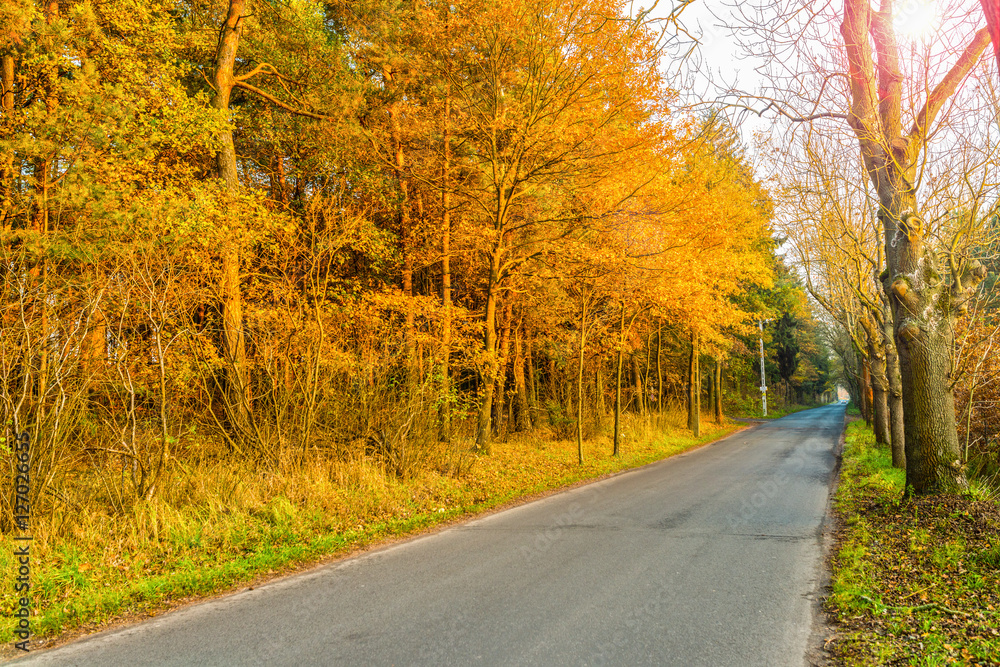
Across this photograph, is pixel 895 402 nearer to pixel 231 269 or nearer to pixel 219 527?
pixel 219 527

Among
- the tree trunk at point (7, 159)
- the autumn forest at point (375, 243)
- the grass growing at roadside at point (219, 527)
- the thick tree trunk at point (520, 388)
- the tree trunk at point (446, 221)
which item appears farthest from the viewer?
the thick tree trunk at point (520, 388)

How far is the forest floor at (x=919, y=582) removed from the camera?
3.77 metres

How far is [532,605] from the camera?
4.64m

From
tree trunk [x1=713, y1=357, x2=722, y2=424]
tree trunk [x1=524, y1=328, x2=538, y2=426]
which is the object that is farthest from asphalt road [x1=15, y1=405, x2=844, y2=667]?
tree trunk [x1=713, y1=357, x2=722, y2=424]

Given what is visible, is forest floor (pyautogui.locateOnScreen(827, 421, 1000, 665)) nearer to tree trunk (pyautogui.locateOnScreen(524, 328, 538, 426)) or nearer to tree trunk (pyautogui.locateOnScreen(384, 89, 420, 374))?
tree trunk (pyautogui.locateOnScreen(384, 89, 420, 374))

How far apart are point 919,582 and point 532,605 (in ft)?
11.6

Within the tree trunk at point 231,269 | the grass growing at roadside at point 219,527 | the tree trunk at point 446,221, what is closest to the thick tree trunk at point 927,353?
the grass growing at roadside at point 219,527

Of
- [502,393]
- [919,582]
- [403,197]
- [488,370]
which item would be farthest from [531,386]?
[919,582]

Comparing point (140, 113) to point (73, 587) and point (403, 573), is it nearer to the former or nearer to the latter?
point (73, 587)

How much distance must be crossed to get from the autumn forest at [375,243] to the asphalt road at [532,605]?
0.94 metres

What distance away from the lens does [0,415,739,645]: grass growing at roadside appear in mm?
4828

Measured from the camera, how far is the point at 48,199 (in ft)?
24.9

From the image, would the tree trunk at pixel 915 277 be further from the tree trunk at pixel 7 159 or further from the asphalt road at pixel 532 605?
the tree trunk at pixel 7 159

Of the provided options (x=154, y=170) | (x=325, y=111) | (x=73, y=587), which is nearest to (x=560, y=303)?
(x=325, y=111)
